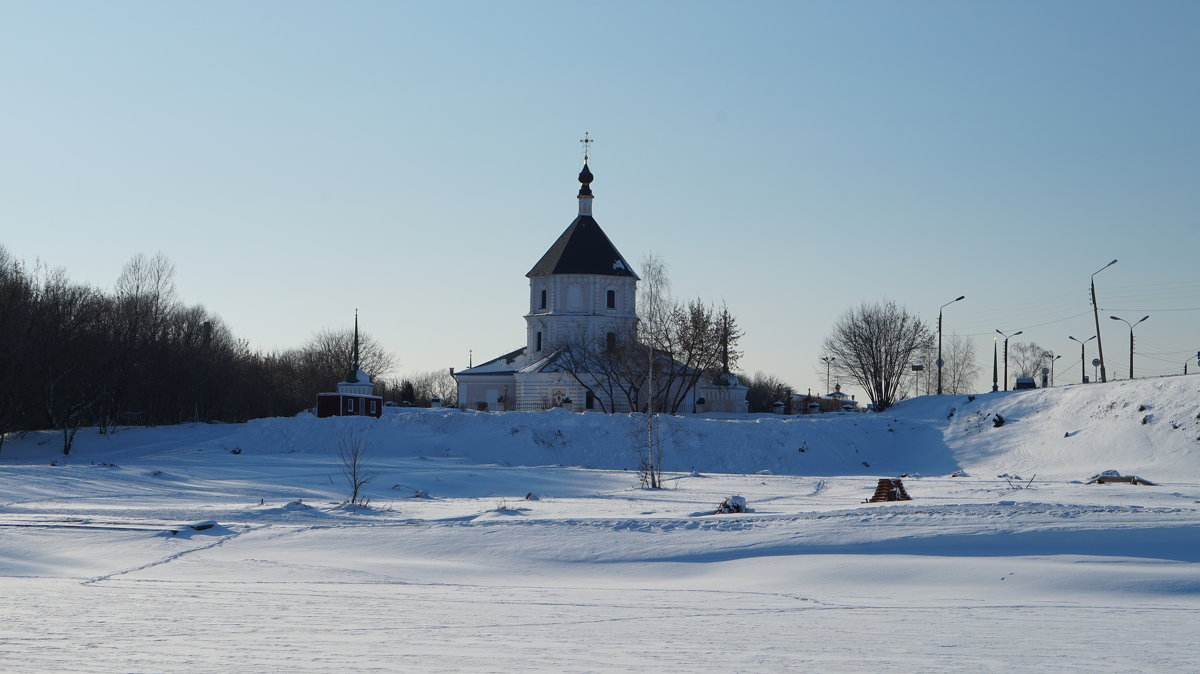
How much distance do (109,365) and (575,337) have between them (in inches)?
881

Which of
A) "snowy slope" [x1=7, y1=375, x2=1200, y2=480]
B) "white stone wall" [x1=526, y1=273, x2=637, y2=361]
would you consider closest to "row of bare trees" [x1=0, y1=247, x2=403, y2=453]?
"snowy slope" [x1=7, y1=375, x2=1200, y2=480]

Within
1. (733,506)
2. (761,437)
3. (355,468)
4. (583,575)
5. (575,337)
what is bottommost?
(583,575)

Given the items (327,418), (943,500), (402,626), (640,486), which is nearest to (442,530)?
(402,626)

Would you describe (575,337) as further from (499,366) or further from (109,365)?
(109,365)

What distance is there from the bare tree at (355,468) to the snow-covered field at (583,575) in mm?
442

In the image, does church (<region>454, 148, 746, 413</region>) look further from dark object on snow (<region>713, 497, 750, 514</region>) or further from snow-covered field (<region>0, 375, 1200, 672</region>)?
dark object on snow (<region>713, 497, 750, 514</region>)

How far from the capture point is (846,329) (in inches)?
2522

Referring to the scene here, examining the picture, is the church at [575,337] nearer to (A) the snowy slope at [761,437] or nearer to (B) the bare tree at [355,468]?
(A) the snowy slope at [761,437]

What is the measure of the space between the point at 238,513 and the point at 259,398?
5216 cm

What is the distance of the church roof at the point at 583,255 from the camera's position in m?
58.2

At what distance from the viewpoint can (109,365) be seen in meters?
44.5

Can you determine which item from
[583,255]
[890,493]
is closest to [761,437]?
[583,255]

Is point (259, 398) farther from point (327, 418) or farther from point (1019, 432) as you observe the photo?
point (1019, 432)

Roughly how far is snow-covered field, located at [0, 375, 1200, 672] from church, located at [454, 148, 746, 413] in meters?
25.8
